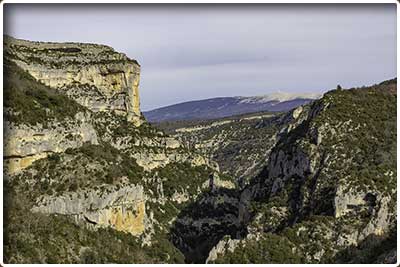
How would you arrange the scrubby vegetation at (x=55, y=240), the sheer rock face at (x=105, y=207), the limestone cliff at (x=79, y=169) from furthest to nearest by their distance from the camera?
the sheer rock face at (x=105, y=207), the limestone cliff at (x=79, y=169), the scrubby vegetation at (x=55, y=240)

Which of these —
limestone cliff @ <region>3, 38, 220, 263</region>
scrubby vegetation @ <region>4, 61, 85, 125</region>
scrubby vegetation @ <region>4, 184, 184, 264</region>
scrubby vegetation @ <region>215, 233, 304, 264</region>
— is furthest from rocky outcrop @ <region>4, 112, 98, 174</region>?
scrubby vegetation @ <region>215, 233, 304, 264</region>

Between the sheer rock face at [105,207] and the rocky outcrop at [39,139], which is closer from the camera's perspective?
the rocky outcrop at [39,139]

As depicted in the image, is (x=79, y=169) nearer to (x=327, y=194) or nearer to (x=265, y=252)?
(x=265, y=252)

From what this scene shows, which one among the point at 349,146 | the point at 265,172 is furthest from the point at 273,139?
the point at 349,146

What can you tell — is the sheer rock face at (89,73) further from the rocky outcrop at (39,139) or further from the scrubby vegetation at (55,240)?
the scrubby vegetation at (55,240)

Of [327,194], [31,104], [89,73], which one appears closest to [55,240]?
[31,104]

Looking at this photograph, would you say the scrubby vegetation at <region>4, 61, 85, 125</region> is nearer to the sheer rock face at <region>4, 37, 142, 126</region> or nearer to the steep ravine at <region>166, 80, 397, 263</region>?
the steep ravine at <region>166, 80, 397, 263</region>

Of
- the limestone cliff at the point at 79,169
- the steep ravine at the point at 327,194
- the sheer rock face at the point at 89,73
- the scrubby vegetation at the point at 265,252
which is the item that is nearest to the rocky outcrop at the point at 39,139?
the limestone cliff at the point at 79,169

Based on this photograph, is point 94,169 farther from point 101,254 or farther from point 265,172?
point 265,172

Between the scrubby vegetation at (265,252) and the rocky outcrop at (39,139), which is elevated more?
the rocky outcrop at (39,139)
